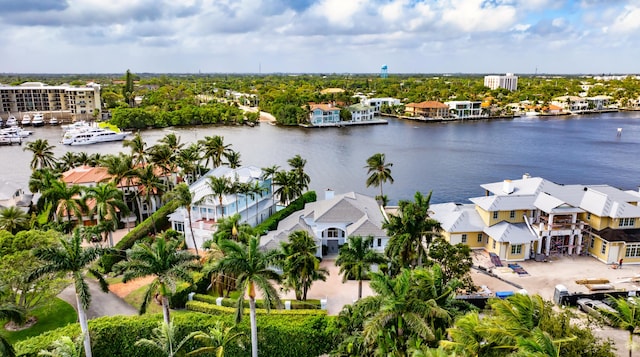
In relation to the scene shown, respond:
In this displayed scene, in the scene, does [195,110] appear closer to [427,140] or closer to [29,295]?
[427,140]

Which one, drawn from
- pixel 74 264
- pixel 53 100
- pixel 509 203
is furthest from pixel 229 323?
pixel 53 100

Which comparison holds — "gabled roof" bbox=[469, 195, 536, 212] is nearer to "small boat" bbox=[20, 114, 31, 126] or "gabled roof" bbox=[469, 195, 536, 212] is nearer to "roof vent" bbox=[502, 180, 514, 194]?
"roof vent" bbox=[502, 180, 514, 194]

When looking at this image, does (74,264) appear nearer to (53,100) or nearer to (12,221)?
(12,221)

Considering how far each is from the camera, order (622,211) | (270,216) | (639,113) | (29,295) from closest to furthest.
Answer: (29,295), (622,211), (270,216), (639,113)

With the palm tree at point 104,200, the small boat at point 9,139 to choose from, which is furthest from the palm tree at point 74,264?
Result: the small boat at point 9,139

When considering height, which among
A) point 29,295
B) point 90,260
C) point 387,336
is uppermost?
point 90,260

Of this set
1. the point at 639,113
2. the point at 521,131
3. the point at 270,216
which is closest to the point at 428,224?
the point at 270,216
